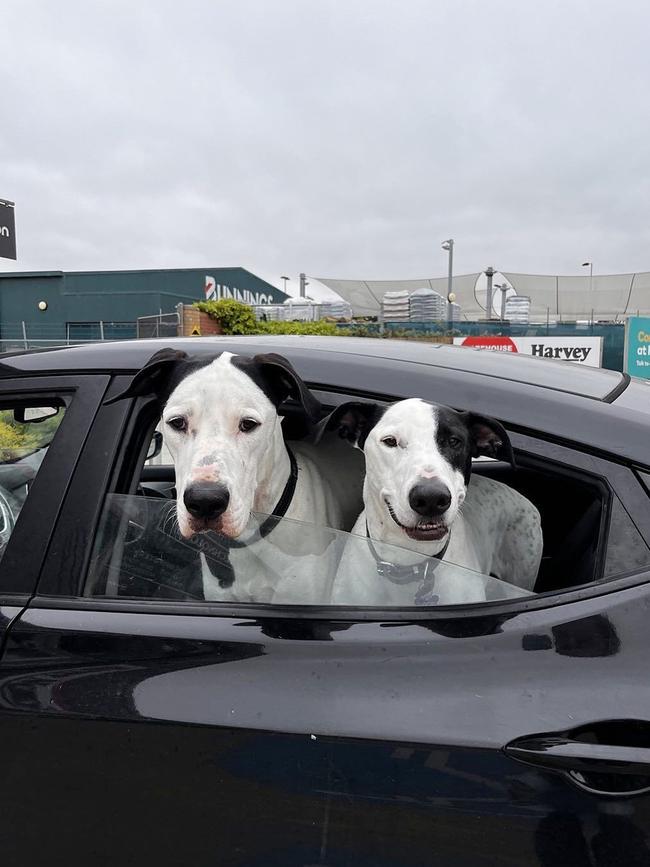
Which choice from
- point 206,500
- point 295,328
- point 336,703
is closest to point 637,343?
point 295,328

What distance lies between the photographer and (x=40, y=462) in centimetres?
190

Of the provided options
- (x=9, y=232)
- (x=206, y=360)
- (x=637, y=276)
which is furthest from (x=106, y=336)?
(x=206, y=360)

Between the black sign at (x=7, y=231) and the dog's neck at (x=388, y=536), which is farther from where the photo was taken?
the black sign at (x=7, y=231)

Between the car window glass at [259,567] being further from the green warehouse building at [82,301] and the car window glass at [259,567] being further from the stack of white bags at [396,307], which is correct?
the green warehouse building at [82,301]

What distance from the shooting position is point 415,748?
4.27 feet

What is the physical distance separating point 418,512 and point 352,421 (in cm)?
33

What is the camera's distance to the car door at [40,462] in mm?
1685

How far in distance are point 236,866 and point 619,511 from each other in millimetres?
1100

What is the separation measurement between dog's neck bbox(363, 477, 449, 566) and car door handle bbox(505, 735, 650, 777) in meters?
0.55

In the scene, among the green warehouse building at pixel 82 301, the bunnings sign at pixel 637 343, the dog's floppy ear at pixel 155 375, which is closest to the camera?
the dog's floppy ear at pixel 155 375

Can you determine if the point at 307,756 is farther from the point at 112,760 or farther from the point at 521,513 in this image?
the point at 521,513

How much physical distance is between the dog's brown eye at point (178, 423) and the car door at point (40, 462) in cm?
21

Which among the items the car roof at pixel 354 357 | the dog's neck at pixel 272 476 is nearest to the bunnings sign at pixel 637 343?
the car roof at pixel 354 357

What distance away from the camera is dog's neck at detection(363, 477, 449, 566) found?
1.73m
